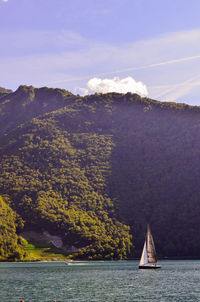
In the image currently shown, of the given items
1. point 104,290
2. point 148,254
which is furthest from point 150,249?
point 104,290

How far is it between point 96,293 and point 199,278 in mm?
42740

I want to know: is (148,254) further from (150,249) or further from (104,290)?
(104,290)

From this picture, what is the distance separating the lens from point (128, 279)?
125250 mm

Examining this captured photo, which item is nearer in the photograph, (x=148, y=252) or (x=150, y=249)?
(x=150, y=249)

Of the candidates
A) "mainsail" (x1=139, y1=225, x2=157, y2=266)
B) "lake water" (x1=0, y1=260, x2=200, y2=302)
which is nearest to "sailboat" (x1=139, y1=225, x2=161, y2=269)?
"mainsail" (x1=139, y1=225, x2=157, y2=266)

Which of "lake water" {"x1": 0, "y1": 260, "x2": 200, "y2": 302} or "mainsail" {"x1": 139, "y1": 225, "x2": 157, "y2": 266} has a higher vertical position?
"mainsail" {"x1": 139, "y1": 225, "x2": 157, "y2": 266}

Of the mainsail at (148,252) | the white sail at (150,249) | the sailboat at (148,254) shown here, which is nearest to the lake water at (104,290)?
the sailboat at (148,254)

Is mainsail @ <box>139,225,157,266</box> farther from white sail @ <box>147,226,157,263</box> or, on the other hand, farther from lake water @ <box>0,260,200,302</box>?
lake water @ <box>0,260,200,302</box>

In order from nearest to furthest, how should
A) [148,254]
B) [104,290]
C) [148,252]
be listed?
[104,290]
[148,252]
[148,254]

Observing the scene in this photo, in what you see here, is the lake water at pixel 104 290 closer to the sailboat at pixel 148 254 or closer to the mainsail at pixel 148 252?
the sailboat at pixel 148 254

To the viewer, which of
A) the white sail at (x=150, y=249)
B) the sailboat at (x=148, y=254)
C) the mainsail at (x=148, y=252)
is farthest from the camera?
the white sail at (x=150, y=249)

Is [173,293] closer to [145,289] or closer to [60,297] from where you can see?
[145,289]

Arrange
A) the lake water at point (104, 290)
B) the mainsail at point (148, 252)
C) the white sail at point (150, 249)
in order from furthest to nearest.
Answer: the white sail at point (150, 249)
the mainsail at point (148, 252)
the lake water at point (104, 290)

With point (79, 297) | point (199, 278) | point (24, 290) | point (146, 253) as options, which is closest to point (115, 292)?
point (79, 297)
